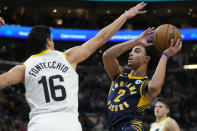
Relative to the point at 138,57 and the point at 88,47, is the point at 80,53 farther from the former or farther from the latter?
the point at 138,57

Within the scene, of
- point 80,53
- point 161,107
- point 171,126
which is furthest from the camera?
point 161,107

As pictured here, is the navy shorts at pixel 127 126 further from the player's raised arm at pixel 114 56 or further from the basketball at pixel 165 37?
the basketball at pixel 165 37

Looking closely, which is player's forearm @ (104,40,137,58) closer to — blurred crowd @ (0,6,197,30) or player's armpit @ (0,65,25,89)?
player's armpit @ (0,65,25,89)

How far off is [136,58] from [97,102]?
14184mm

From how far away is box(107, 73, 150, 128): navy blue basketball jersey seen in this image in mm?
3852

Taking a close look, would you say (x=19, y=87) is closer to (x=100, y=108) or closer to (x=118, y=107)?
(x=100, y=108)

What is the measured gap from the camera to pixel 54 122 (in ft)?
8.82

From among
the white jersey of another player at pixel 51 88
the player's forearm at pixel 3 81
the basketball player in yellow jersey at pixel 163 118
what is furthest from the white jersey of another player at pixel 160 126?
the player's forearm at pixel 3 81

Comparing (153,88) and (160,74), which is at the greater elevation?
(160,74)

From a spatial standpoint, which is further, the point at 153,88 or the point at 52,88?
the point at 153,88

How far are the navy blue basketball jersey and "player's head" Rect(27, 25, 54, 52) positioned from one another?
1.32 meters

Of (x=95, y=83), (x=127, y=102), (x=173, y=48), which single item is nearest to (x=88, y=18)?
(x=95, y=83)

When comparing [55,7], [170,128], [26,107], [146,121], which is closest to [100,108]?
[146,121]

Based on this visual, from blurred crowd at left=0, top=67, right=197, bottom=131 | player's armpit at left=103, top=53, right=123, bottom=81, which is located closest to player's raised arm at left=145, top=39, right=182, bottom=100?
player's armpit at left=103, top=53, right=123, bottom=81
